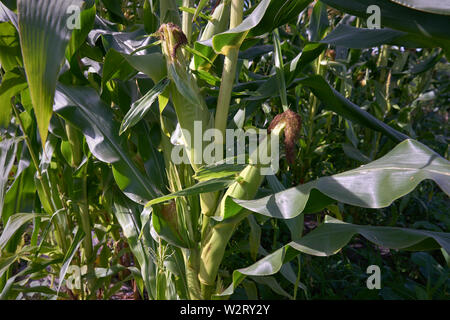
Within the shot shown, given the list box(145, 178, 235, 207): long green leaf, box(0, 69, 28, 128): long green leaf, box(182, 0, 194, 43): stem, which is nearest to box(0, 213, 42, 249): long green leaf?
box(0, 69, 28, 128): long green leaf

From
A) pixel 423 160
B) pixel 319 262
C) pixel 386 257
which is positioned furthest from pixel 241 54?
pixel 386 257

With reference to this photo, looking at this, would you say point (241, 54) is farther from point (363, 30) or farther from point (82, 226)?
point (82, 226)

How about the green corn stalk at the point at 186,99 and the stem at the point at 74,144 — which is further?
the stem at the point at 74,144

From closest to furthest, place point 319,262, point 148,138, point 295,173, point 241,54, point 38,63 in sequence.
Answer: point 38,63 < point 148,138 < point 241,54 < point 319,262 < point 295,173

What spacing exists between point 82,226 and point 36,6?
0.64 metres

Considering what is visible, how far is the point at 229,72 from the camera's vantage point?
66cm

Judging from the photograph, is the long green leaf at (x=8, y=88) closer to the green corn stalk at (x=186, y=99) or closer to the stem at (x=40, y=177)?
the stem at (x=40, y=177)

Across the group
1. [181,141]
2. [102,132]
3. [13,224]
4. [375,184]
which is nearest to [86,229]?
[13,224]

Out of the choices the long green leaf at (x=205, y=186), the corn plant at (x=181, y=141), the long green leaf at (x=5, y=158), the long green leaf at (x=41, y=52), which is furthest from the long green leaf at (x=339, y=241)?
the long green leaf at (x=5, y=158)

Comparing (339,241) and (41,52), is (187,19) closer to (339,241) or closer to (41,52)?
(41,52)

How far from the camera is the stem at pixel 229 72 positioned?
64 cm

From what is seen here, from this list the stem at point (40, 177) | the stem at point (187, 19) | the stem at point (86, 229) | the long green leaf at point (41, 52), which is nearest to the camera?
the long green leaf at point (41, 52)

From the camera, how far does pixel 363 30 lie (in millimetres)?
744

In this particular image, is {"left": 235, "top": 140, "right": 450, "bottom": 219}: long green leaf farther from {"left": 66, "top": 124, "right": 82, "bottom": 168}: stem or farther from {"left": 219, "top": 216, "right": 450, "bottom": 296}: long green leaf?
{"left": 66, "top": 124, "right": 82, "bottom": 168}: stem
